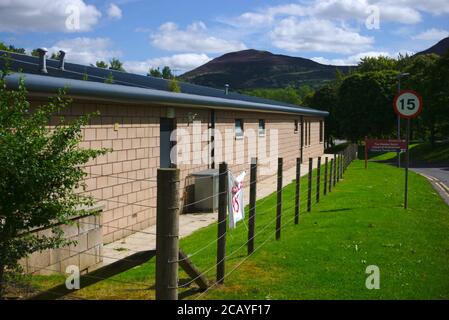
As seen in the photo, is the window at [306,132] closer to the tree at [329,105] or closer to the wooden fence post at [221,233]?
the tree at [329,105]

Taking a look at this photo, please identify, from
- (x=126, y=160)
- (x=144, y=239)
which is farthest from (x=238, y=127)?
(x=144, y=239)

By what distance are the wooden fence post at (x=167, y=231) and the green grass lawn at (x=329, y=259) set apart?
1203 millimetres

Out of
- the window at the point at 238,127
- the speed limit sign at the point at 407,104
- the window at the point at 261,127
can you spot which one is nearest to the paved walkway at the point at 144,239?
the window at the point at 238,127

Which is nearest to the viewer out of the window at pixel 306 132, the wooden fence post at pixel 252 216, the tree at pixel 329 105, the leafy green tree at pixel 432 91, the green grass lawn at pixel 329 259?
the green grass lawn at pixel 329 259

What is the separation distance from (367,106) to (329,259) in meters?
43.9

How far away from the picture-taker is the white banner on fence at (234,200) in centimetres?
698

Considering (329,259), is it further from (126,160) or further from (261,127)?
(261,127)

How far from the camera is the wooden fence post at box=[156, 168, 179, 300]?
423 cm

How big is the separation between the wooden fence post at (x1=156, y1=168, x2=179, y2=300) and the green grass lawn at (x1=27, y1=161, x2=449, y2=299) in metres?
1.20

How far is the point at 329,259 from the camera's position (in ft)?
23.6

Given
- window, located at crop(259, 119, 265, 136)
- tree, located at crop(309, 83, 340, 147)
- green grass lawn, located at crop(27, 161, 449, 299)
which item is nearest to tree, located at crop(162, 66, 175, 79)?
tree, located at crop(309, 83, 340, 147)

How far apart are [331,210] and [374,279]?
5524 millimetres
